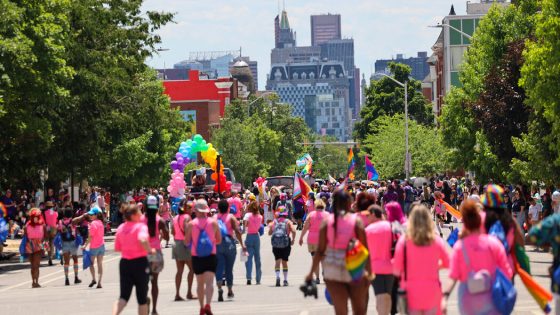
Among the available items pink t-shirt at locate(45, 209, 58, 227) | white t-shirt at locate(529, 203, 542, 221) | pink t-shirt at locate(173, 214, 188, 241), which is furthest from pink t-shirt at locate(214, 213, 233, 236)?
white t-shirt at locate(529, 203, 542, 221)

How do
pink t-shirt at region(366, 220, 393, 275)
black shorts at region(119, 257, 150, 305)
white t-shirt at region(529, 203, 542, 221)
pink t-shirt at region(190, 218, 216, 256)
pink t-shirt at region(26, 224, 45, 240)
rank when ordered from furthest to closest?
white t-shirt at region(529, 203, 542, 221) < pink t-shirt at region(26, 224, 45, 240) < pink t-shirt at region(190, 218, 216, 256) < black shorts at region(119, 257, 150, 305) < pink t-shirt at region(366, 220, 393, 275)

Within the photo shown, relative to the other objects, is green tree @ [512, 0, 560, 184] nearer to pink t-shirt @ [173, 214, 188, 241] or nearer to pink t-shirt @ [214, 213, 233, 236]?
pink t-shirt @ [214, 213, 233, 236]

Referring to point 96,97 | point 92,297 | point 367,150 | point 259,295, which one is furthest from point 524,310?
point 367,150

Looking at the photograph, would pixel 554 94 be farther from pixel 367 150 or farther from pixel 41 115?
pixel 367 150

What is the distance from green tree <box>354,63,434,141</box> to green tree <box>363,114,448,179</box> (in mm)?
15153

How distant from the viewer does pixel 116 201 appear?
64.8 meters

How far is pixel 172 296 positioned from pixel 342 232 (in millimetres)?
9826

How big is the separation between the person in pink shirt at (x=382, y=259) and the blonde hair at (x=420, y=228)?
9.08 feet

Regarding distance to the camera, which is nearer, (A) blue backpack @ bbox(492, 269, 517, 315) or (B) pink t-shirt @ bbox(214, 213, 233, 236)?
(A) blue backpack @ bbox(492, 269, 517, 315)

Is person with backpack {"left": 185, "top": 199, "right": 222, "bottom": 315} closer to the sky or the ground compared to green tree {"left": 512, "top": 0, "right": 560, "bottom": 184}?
closer to the ground

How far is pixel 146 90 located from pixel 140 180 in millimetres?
14923

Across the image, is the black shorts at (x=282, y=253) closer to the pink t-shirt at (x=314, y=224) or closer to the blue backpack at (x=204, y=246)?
the pink t-shirt at (x=314, y=224)

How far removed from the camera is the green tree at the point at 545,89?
1316 inches

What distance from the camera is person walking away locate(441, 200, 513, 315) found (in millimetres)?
11367
